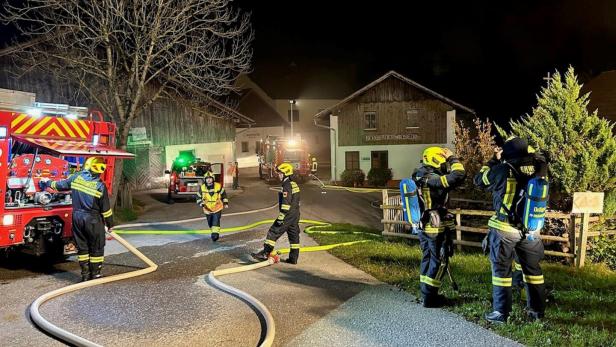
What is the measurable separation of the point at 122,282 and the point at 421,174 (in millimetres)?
4540

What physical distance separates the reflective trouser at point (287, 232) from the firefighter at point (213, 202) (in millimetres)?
2663

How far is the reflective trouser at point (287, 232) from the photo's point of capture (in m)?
8.55

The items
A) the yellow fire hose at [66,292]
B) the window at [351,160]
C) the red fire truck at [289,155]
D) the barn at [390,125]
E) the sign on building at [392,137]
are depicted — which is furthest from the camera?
the window at [351,160]

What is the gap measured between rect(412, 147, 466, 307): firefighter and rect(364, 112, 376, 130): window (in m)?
26.0

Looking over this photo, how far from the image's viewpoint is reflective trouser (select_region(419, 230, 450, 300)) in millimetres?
6000

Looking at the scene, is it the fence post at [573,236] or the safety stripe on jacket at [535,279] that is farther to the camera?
the fence post at [573,236]

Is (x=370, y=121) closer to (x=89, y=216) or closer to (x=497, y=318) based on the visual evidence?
(x=89, y=216)

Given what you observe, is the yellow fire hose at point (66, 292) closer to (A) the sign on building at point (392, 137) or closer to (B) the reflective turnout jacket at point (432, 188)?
(B) the reflective turnout jacket at point (432, 188)

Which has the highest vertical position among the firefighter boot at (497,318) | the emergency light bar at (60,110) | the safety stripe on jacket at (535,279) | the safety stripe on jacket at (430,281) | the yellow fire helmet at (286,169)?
the emergency light bar at (60,110)

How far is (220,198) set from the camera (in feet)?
36.8

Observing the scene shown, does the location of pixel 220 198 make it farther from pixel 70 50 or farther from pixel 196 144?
pixel 196 144

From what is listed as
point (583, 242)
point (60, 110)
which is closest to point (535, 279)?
point (583, 242)

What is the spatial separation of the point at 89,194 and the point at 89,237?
64cm

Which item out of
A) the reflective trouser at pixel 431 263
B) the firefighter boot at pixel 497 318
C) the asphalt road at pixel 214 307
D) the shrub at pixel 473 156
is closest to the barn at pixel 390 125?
the shrub at pixel 473 156
